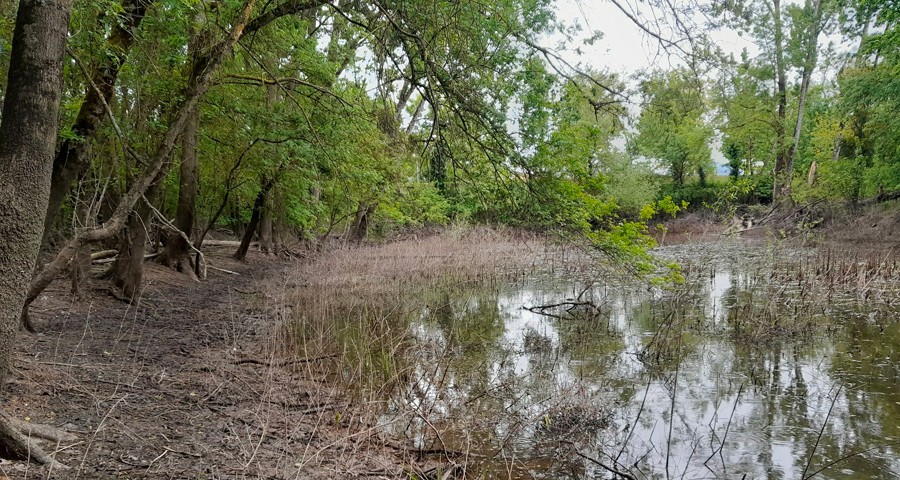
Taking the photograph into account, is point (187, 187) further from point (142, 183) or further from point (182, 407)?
point (182, 407)

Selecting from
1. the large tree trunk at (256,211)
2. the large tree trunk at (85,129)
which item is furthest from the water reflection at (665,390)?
the large tree trunk at (256,211)

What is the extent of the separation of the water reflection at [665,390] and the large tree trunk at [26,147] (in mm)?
2423

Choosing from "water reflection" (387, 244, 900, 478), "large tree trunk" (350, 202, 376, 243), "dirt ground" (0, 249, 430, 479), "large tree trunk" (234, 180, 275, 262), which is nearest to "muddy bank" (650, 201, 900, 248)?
"water reflection" (387, 244, 900, 478)

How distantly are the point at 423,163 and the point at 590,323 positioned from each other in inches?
166

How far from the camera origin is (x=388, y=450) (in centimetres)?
404

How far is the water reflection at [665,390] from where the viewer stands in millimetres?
4094

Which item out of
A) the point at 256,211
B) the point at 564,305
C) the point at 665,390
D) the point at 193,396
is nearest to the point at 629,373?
the point at 665,390

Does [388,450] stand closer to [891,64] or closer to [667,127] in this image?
[667,127]

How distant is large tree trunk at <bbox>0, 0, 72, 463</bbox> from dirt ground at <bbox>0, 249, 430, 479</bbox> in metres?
0.55

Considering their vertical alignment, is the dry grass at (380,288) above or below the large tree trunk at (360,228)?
below

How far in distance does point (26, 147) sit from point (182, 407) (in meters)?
2.17

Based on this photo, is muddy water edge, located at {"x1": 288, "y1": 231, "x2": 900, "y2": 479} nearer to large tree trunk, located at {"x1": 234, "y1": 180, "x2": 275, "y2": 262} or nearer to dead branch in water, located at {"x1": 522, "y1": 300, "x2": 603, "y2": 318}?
dead branch in water, located at {"x1": 522, "y1": 300, "x2": 603, "y2": 318}

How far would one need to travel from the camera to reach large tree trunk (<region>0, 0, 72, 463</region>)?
112 inches

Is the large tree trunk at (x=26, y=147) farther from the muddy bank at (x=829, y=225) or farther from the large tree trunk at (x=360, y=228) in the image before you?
the large tree trunk at (x=360, y=228)
